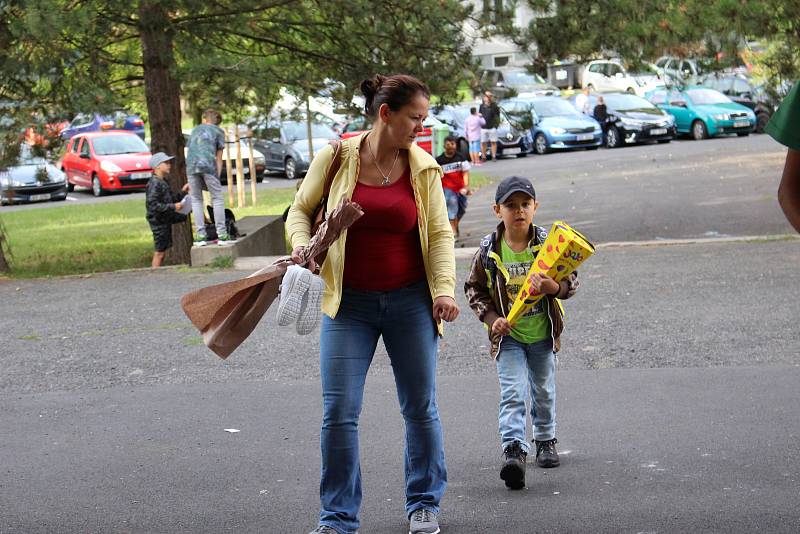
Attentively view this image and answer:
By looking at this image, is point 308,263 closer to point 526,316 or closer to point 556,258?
point 556,258

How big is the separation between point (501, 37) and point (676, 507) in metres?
9.49

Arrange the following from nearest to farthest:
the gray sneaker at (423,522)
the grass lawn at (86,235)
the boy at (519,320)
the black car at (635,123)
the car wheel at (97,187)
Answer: the gray sneaker at (423,522) → the boy at (519,320) → the grass lawn at (86,235) → the car wheel at (97,187) → the black car at (635,123)

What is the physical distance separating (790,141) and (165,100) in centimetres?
1258

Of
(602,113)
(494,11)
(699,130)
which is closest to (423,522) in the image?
(494,11)

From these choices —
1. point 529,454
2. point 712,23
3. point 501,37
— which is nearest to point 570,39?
point 501,37

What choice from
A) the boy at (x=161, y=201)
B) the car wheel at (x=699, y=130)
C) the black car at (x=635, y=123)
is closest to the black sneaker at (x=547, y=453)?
the boy at (x=161, y=201)

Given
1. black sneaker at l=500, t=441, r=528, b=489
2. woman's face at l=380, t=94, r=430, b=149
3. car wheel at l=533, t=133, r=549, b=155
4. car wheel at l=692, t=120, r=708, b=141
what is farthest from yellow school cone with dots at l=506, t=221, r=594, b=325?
car wheel at l=692, t=120, r=708, b=141

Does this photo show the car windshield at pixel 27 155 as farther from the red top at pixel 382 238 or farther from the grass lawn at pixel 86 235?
the red top at pixel 382 238

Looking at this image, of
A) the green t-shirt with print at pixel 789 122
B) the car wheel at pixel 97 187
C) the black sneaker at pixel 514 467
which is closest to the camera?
the green t-shirt with print at pixel 789 122

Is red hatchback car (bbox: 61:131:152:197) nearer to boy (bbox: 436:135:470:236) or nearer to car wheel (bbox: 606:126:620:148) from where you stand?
car wheel (bbox: 606:126:620:148)

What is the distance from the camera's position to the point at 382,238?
4594 millimetres

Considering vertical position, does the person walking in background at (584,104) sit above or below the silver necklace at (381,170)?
below

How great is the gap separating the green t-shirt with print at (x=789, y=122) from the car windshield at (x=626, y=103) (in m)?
32.3

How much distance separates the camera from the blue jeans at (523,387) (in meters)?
5.44
